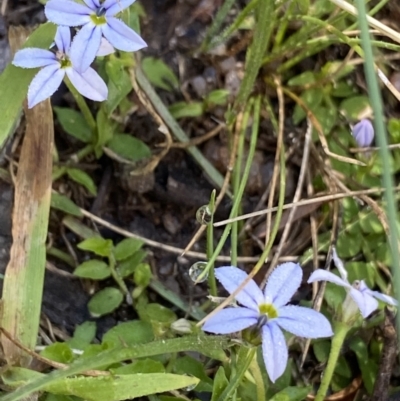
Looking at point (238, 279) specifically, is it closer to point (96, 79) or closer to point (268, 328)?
point (268, 328)

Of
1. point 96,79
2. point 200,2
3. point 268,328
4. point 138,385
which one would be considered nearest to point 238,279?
point 268,328

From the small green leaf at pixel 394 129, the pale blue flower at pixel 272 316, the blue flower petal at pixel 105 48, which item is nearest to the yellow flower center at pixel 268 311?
the pale blue flower at pixel 272 316

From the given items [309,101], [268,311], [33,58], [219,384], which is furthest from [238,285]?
[309,101]

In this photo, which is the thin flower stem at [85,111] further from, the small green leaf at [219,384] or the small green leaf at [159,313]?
the small green leaf at [219,384]

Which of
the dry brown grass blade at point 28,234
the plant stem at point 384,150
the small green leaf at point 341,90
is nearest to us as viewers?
the plant stem at point 384,150

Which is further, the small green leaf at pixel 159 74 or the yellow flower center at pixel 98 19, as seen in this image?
the small green leaf at pixel 159 74
